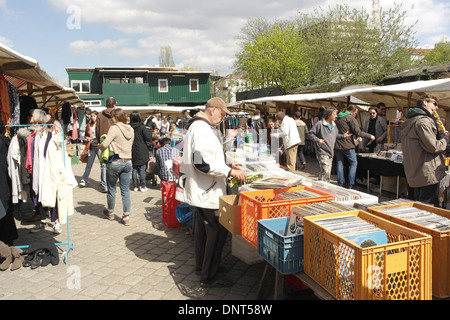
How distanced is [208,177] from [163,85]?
34.5m

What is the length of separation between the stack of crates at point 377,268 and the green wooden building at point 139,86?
3279 cm

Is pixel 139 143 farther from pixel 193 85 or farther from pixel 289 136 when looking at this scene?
pixel 193 85

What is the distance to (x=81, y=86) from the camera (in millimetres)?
35188

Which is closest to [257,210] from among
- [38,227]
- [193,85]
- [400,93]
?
[38,227]

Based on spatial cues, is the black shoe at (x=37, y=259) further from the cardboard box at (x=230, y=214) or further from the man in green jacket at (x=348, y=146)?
the man in green jacket at (x=348, y=146)

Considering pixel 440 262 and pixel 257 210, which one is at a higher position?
pixel 257 210

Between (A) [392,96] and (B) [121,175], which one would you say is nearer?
(B) [121,175]

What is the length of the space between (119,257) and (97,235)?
1.08 metres

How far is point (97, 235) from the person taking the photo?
18.2ft

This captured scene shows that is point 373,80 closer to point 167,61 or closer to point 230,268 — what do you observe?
point 230,268

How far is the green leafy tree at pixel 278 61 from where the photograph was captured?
2758 cm

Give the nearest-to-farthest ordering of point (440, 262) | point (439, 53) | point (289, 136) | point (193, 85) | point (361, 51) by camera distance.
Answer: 1. point (440, 262)
2. point (289, 136)
3. point (361, 51)
4. point (193, 85)
5. point (439, 53)

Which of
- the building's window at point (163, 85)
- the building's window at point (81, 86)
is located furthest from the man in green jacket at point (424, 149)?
the building's window at point (81, 86)

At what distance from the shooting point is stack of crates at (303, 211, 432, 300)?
2.09 meters
